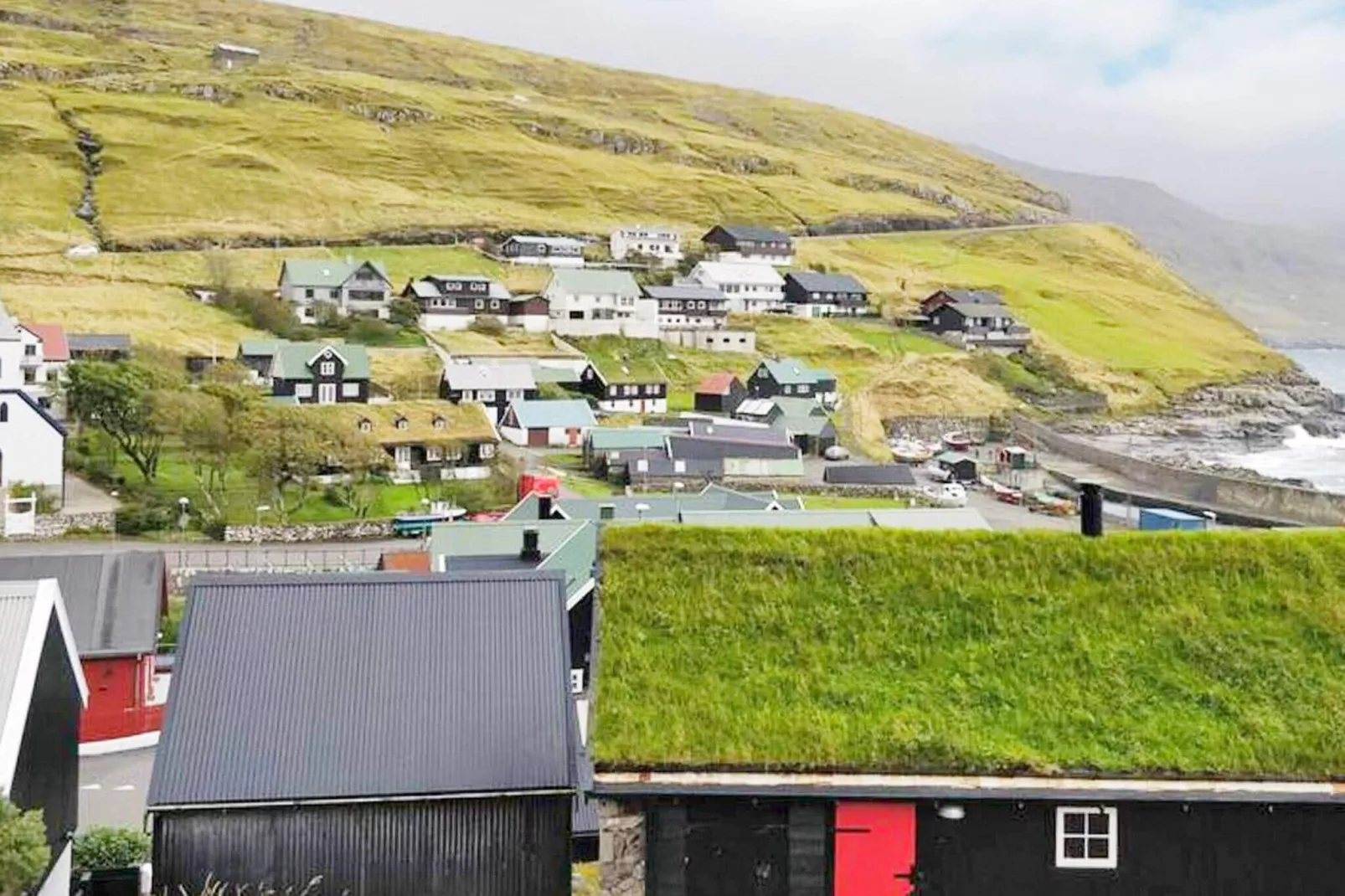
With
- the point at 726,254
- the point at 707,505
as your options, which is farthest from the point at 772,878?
the point at 726,254

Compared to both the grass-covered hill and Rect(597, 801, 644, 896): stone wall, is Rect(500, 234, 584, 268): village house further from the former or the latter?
Rect(597, 801, 644, 896): stone wall

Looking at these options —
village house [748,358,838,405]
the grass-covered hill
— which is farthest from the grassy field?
the grass-covered hill

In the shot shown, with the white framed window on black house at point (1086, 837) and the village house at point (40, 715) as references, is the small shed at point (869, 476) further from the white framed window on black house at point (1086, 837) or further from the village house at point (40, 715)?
the white framed window on black house at point (1086, 837)

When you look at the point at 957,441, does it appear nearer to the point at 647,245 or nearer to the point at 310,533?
the point at 647,245

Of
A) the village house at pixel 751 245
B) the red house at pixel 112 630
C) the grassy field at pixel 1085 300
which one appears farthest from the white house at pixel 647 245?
the red house at pixel 112 630

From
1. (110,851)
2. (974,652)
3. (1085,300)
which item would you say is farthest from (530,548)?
(1085,300)

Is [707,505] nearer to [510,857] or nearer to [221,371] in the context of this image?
[510,857]
